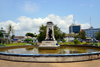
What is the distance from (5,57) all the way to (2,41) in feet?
114

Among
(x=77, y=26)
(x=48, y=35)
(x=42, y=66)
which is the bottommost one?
(x=42, y=66)

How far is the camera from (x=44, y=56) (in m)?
7.53

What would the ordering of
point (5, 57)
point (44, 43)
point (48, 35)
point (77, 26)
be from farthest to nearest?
point (77, 26), point (48, 35), point (44, 43), point (5, 57)

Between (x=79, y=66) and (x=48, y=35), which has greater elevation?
(x=48, y=35)

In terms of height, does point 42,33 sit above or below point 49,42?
above

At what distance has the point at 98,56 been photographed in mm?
8430

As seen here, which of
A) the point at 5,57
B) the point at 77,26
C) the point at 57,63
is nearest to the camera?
the point at 57,63

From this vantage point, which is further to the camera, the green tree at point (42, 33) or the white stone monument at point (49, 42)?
the green tree at point (42, 33)

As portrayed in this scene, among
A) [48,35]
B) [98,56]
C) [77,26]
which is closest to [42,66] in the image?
[98,56]

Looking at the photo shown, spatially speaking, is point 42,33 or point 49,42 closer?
point 49,42

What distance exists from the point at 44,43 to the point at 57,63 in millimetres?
8859

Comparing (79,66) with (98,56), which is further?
(98,56)

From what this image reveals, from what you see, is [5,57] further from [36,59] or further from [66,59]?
[66,59]

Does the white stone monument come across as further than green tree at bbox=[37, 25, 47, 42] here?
No
